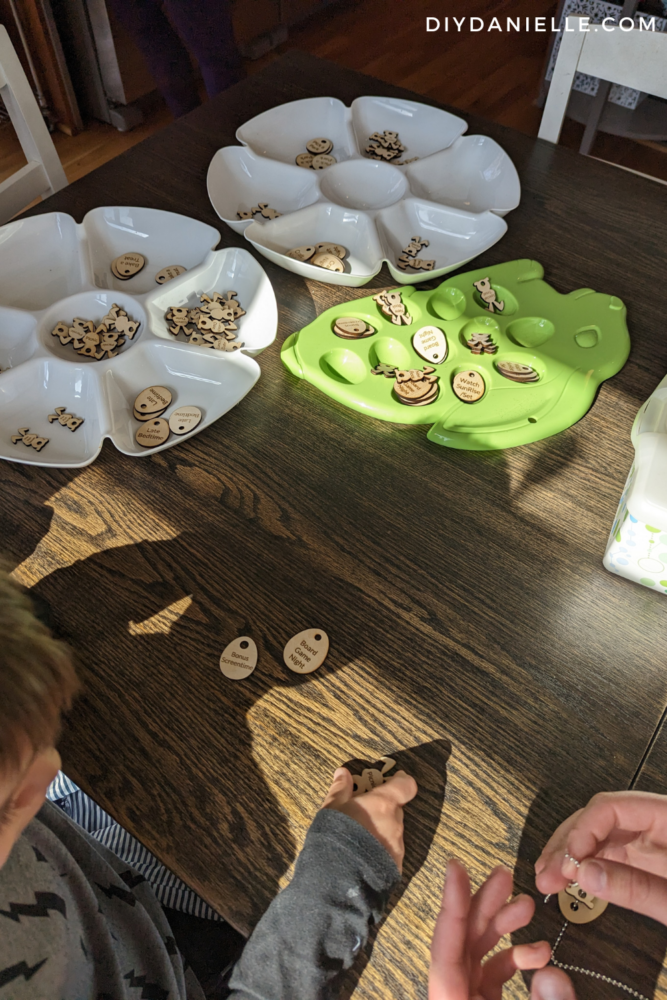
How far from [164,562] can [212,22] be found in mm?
1635

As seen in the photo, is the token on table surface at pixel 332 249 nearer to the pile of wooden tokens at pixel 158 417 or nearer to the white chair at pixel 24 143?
the pile of wooden tokens at pixel 158 417

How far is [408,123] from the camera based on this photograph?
120 centimetres

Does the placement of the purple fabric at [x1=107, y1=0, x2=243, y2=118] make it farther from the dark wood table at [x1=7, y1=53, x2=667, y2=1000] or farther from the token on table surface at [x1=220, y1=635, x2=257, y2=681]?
the token on table surface at [x1=220, y1=635, x2=257, y2=681]

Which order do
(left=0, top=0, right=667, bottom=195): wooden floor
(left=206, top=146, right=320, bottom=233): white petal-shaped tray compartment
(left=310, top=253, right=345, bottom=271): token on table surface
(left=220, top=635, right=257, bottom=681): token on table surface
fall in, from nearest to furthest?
(left=220, top=635, right=257, bottom=681): token on table surface < (left=310, top=253, right=345, bottom=271): token on table surface < (left=206, top=146, right=320, bottom=233): white petal-shaped tray compartment < (left=0, top=0, right=667, bottom=195): wooden floor

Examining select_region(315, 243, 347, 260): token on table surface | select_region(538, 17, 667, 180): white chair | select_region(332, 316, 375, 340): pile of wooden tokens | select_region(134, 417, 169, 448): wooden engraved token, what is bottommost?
select_region(134, 417, 169, 448): wooden engraved token

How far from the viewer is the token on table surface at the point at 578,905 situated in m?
0.54

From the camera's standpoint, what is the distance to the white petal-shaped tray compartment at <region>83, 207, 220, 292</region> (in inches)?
39.6

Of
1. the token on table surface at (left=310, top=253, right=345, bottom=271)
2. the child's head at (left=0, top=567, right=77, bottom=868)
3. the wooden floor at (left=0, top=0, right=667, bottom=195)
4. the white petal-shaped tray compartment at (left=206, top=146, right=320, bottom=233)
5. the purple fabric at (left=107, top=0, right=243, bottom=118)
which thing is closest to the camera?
the child's head at (left=0, top=567, right=77, bottom=868)

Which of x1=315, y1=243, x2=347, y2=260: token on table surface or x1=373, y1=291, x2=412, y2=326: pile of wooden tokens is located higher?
x1=373, y1=291, x2=412, y2=326: pile of wooden tokens

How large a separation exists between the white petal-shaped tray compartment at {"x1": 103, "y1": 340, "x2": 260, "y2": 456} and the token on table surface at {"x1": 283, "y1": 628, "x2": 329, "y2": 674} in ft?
0.99

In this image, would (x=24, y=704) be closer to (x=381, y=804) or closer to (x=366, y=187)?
(x=381, y=804)

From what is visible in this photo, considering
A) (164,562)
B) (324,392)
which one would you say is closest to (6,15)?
(324,392)

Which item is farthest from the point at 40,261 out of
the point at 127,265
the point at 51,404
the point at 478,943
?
the point at 478,943

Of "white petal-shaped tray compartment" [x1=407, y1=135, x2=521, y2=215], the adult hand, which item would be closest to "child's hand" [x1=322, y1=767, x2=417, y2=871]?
the adult hand
